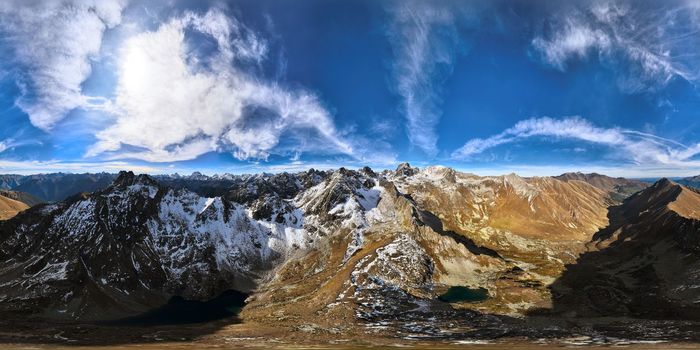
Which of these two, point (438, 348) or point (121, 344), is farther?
point (121, 344)

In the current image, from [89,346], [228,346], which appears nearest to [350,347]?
[228,346]

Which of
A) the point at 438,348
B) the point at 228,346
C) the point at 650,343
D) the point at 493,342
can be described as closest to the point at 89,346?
the point at 228,346

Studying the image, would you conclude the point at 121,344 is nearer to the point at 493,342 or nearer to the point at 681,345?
the point at 493,342

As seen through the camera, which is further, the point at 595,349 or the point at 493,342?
the point at 493,342

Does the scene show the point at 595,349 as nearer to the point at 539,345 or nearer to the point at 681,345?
the point at 539,345

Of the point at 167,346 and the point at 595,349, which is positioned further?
the point at 167,346

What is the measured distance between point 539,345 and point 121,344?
560 feet

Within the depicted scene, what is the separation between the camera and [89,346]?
194250 mm

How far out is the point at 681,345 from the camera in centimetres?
17512

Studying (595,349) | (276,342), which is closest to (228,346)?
(276,342)

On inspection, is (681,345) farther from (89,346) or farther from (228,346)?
(89,346)

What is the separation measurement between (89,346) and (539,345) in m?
182

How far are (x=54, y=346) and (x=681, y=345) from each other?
804 ft

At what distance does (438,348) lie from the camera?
17338 cm
